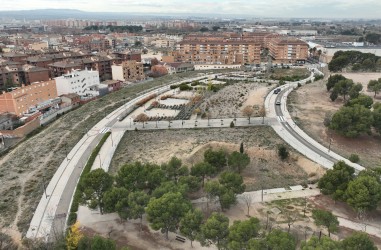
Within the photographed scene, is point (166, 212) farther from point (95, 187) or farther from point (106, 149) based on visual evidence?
point (106, 149)

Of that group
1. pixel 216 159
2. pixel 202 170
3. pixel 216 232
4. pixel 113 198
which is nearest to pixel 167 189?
pixel 113 198

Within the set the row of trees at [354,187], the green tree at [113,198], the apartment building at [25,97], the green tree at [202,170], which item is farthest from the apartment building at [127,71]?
the row of trees at [354,187]

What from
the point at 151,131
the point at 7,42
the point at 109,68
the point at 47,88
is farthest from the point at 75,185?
the point at 7,42

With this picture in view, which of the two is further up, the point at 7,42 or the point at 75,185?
the point at 7,42

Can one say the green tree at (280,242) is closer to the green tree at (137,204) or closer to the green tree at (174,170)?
the green tree at (137,204)

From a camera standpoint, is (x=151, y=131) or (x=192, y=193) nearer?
(x=192, y=193)

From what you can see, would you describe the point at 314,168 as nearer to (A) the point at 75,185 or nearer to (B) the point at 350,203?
(B) the point at 350,203

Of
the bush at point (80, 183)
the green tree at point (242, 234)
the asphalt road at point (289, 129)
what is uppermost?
the green tree at point (242, 234)
